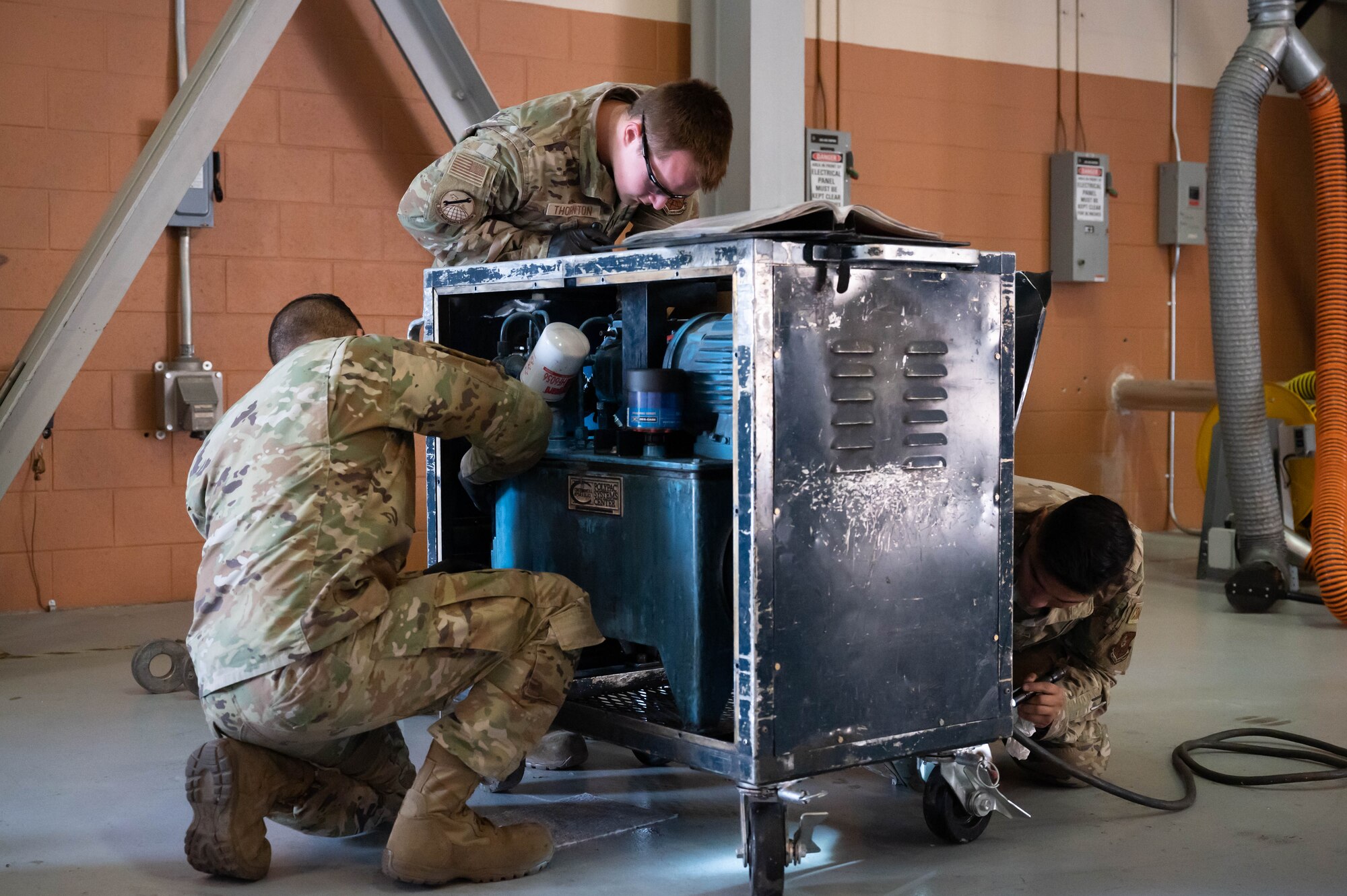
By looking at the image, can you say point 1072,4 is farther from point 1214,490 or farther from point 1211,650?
point 1211,650

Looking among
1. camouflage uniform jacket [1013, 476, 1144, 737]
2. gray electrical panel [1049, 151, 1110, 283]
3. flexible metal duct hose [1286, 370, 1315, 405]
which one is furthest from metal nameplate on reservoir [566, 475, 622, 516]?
gray electrical panel [1049, 151, 1110, 283]

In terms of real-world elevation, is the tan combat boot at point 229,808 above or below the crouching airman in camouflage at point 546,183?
below

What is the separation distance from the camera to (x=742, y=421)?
1954 millimetres

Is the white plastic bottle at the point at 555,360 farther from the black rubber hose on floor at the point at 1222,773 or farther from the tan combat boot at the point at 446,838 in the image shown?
the black rubber hose on floor at the point at 1222,773

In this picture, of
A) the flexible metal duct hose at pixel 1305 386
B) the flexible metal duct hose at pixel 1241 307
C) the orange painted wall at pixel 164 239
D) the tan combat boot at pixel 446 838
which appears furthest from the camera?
the flexible metal duct hose at pixel 1305 386

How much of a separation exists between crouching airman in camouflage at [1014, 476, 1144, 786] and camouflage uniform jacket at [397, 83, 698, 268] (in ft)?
3.78

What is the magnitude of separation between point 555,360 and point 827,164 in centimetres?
356

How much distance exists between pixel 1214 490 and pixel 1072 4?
259 cm

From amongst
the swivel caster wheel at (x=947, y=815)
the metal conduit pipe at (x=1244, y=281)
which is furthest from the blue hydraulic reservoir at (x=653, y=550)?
the metal conduit pipe at (x=1244, y=281)

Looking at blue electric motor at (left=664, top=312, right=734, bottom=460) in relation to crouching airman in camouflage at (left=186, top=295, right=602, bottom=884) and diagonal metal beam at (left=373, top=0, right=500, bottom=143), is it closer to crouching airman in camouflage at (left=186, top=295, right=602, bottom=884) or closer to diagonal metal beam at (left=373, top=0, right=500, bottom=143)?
crouching airman in camouflage at (left=186, top=295, right=602, bottom=884)

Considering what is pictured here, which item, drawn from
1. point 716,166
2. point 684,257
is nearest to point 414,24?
point 716,166

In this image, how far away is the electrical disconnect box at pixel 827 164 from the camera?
561cm

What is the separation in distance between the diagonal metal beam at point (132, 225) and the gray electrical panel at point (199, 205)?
1.70 ft

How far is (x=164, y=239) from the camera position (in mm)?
4555
